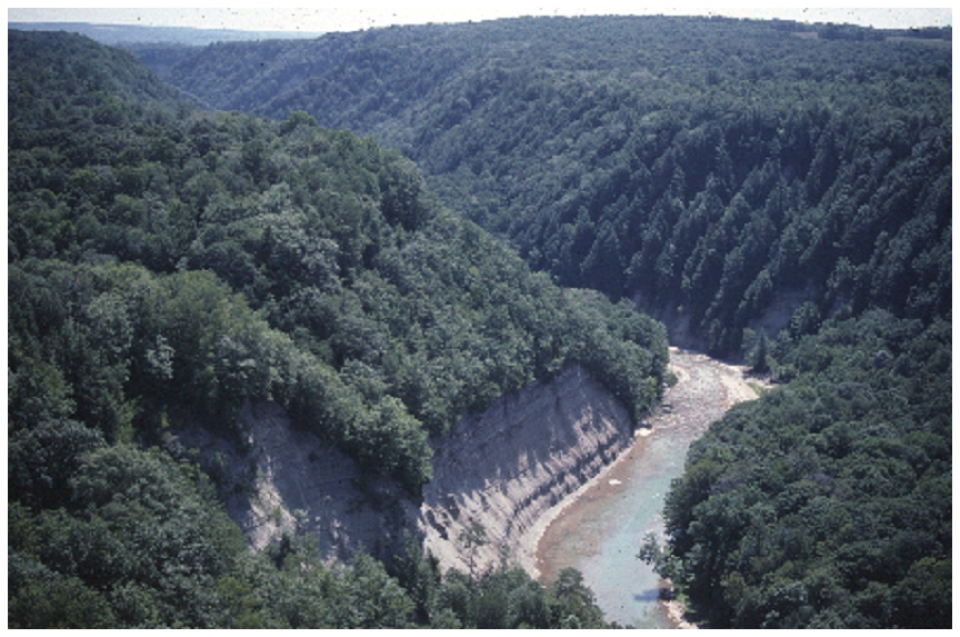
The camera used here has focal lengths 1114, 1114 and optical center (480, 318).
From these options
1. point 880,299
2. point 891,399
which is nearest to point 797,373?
point 880,299

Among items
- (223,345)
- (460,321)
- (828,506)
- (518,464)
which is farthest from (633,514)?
(223,345)

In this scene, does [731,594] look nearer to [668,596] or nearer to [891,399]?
[668,596]

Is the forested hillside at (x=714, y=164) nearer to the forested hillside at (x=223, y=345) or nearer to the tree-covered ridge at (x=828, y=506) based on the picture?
the tree-covered ridge at (x=828, y=506)

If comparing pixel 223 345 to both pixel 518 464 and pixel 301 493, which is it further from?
pixel 518 464

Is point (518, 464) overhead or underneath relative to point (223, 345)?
underneath

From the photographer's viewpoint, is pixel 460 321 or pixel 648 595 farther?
pixel 460 321
